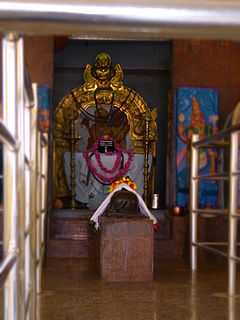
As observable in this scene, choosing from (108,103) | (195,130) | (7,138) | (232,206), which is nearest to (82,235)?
(195,130)

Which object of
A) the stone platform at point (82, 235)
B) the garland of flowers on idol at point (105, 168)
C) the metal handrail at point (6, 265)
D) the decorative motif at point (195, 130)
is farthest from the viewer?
the garland of flowers on idol at point (105, 168)

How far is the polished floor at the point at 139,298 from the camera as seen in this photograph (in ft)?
8.91

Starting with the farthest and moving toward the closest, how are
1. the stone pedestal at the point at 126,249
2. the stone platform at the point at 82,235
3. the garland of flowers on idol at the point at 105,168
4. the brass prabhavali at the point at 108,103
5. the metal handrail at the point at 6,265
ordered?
the brass prabhavali at the point at 108,103
the garland of flowers on idol at the point at 105,168
the stone platform at the point at 82,235
the stone pedestal at the point at 126,249
the metal handrail at the point at 6,265

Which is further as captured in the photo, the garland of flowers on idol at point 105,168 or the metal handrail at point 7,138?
the garland of flowers on idol at point 105,168

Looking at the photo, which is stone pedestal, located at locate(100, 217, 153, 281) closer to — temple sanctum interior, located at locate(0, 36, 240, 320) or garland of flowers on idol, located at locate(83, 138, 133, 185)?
temple sanctum interior, located at locate(0, 36, 240, 320)

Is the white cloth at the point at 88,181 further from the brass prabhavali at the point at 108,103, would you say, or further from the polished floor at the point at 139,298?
the polished floor at the point at 139,298

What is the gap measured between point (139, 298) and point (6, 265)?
2.15 meters

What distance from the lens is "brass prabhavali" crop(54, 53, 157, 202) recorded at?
315 inches

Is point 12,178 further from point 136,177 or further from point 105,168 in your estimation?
point 136,177

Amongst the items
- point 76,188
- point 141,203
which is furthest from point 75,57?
point 141,203

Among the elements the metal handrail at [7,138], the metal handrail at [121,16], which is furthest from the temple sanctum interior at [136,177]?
the metal handrail at [121,16]

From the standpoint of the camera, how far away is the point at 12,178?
1307 mm

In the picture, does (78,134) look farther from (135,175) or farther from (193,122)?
(193,122)

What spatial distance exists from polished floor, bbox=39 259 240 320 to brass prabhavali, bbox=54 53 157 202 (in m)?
3.78
